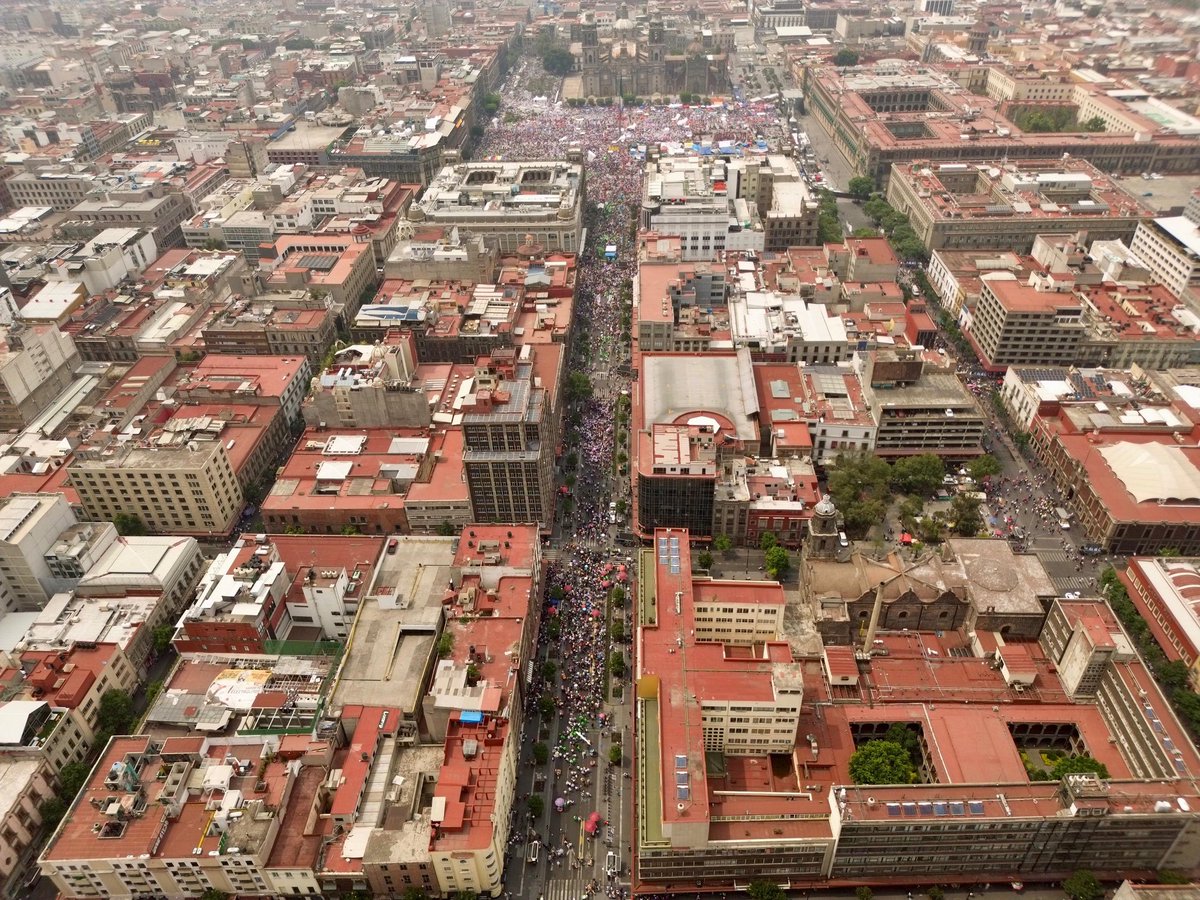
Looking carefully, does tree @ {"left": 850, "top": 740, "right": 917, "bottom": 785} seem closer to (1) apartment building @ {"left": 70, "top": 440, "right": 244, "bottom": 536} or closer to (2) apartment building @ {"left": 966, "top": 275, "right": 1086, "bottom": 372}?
(2) apartment building @ {"left": 966, "top": 275, "right": 1086, "bottom": 372}

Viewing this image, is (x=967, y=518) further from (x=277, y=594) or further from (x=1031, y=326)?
(x=277, y=594)

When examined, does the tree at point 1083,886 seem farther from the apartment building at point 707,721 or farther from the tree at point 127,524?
the tree at point 127,524

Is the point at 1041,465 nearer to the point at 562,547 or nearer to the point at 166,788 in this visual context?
the point at 562,547

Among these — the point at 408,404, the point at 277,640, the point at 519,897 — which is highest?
the point at 408,404

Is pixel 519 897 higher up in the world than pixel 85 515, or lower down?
lower down

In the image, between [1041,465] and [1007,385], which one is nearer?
[1041,465]

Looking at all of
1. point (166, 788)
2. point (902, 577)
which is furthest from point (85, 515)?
point (902, 577)

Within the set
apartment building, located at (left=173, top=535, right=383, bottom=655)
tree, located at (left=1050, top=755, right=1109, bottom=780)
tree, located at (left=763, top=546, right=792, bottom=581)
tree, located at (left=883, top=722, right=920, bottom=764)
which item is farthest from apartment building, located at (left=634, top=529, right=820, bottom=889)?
apartment building, located at (left=173, top=535, right=383, bottom=655)
